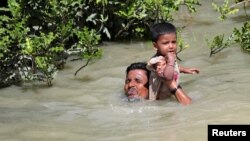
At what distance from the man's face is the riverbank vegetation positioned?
83 cm

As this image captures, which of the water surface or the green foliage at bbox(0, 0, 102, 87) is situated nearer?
the water surface

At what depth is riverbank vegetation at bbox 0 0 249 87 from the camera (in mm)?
5504

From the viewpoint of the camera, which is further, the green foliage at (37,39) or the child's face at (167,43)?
the green foliage at (37,39)

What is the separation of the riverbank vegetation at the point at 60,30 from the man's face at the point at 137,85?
0.83 meters

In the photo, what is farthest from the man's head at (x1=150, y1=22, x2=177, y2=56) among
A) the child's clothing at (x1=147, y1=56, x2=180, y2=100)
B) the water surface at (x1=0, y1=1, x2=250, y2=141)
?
the water surface at (x1=0, y1=1, x2=250, y2=141)

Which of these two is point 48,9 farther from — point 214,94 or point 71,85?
point 214,94

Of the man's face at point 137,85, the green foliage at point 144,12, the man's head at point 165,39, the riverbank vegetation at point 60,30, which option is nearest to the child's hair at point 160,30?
the man's head at point 165,39

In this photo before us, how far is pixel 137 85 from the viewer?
479cm

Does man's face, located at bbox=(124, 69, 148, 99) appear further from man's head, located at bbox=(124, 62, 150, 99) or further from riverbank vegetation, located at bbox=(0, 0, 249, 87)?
riverbank vegetation, located at bbox=(0, 0, 249, 87)

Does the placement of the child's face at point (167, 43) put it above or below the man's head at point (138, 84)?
above

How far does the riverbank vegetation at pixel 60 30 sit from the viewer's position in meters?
5.50

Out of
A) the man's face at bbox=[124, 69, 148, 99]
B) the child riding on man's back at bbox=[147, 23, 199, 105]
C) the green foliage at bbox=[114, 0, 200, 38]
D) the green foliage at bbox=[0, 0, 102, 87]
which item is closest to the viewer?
the child riding on man's back at bbox=[147, 23, 199, 105]

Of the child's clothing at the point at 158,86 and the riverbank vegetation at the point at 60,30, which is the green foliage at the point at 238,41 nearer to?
the riverbank vegetation at the point at 60,30

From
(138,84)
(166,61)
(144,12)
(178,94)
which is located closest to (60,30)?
(144,12)
